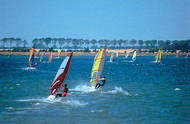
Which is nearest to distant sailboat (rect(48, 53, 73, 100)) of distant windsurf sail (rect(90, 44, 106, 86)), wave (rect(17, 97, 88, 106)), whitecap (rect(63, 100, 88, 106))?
wave (rect(17, 97, 88, 106))

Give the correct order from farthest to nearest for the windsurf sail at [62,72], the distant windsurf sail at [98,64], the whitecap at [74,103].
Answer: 1. the distant windsurf sail at [98,64]
2. the whitecap at [74,103]
3. the windsurf sail at [62,72]

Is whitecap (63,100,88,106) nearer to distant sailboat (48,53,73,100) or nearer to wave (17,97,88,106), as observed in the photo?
wave (17,97,88,106)

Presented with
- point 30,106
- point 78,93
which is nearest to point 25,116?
point 30,106

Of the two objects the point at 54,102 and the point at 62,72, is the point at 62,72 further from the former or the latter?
the point at 54,102

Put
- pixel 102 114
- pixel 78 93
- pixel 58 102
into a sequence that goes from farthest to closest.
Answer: pixel 78 93, pixel 58 102, pixel 102 114

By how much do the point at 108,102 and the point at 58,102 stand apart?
479 centimetres

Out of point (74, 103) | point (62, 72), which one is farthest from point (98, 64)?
point (62, 72)

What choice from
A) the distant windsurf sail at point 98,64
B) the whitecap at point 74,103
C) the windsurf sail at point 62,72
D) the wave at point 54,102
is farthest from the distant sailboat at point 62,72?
the distant windsurf sail at point 98,64

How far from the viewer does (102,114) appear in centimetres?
2041

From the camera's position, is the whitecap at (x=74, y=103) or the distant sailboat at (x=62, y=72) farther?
the whitecap at (x=74, y=103)

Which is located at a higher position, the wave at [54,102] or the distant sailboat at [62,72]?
the distant sailboat at [62,72]

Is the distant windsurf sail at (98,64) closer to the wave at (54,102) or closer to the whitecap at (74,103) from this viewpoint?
the wave at (54,102)

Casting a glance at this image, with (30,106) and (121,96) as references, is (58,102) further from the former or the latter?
(121,96)

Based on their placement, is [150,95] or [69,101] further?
[150,95]
